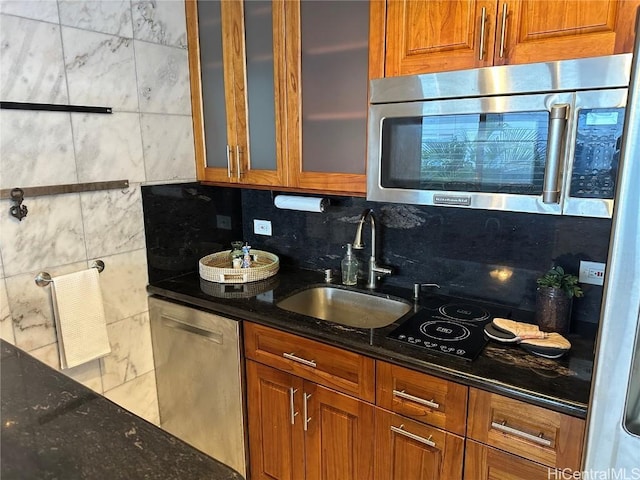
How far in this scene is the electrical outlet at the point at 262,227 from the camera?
2369mm

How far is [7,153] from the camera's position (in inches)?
60.9

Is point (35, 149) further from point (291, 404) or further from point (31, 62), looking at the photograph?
point (291, 404)

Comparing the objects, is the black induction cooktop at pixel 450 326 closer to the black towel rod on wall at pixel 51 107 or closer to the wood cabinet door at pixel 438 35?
the wood cabinet door at pixel 438 35

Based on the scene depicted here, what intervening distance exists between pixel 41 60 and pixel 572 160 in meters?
1.74

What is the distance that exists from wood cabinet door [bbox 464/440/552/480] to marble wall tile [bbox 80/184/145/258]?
1.53 m

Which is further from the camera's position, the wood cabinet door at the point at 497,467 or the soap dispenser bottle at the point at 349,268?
the soap dispenser bottle at the point at 349,268

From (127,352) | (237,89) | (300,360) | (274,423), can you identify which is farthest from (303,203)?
(127,352)

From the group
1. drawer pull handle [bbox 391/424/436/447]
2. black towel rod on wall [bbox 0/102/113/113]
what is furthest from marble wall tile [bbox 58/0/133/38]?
drawer pull handle [bbox 391/424/436/447]

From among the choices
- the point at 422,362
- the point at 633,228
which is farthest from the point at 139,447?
the point at 633,228

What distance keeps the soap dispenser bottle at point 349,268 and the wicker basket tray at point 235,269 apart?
34cm

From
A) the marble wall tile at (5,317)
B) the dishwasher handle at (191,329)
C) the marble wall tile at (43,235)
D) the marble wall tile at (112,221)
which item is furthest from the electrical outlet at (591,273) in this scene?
the marble wall tile at (5,317)

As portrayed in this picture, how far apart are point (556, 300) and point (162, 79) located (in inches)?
70.1

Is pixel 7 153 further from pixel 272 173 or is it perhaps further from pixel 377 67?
pixel 377 67

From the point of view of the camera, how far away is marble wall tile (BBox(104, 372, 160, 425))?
2.02 m
